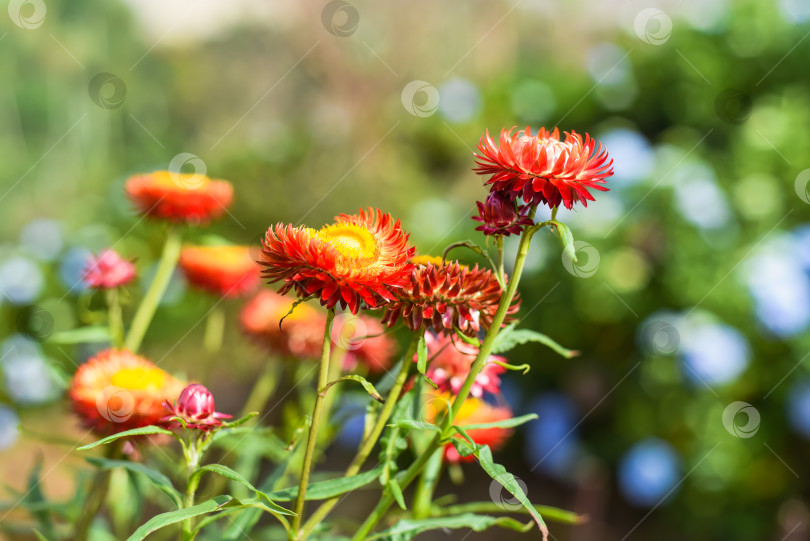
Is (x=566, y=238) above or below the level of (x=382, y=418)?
above

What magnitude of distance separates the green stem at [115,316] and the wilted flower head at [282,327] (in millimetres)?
217

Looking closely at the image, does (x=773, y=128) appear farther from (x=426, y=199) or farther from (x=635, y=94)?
(x=426, y=199)

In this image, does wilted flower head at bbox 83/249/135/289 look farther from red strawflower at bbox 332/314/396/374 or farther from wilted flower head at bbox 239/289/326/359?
red strawflower at bbox 332/314/396/374

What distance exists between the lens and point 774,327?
7.61 feet

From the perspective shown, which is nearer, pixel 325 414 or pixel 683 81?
pixel 325 414

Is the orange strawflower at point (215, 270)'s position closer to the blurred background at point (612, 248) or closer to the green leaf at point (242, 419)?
the blurred background at point (612, 248)

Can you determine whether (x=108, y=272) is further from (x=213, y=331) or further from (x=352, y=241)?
(x=352, y=241)

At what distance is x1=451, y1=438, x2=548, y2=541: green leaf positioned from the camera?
0.63 metres

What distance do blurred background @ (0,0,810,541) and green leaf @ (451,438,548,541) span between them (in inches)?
31.9

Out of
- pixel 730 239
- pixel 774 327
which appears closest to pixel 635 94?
pixel 730 239

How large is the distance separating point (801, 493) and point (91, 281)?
2.18 metres

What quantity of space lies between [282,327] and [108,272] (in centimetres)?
30

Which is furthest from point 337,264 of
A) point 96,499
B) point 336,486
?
point 96,499

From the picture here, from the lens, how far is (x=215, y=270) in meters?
1.39
